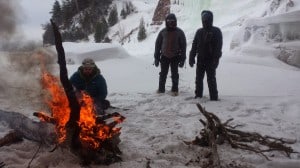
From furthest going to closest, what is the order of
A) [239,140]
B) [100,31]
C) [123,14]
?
[123,14] < [100,31] < [239,140]

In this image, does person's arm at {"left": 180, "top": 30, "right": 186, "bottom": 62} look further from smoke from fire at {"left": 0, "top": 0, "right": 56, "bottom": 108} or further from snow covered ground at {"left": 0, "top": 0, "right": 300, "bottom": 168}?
smoke from fire at {"left": 0, "top": 0, "right": 56, "bottom": 108}

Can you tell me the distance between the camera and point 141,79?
11203 mm

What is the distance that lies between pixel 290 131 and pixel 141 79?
5615 mm

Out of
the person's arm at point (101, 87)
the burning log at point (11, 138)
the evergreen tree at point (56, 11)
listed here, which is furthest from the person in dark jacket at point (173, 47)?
the evergreen tree at point (56, 11)

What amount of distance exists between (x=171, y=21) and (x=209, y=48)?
1.08 metres

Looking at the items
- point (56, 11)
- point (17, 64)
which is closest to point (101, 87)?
point (17, 64)

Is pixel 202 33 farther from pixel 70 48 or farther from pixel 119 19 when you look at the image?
pixel 119 19

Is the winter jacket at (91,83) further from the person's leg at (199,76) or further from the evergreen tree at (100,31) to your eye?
the evergreen tree at (100,31)

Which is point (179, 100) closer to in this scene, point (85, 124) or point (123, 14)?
point (85, 124)

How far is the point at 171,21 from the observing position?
8.52 m

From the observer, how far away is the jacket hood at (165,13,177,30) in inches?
335

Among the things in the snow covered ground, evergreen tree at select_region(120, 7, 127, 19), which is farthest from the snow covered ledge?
evergreen tree at select_region(120, 7, 127, 19)

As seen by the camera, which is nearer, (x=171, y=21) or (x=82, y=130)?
(x=82, y=130)

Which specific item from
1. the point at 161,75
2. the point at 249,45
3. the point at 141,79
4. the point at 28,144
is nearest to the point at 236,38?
the point at 249,45
